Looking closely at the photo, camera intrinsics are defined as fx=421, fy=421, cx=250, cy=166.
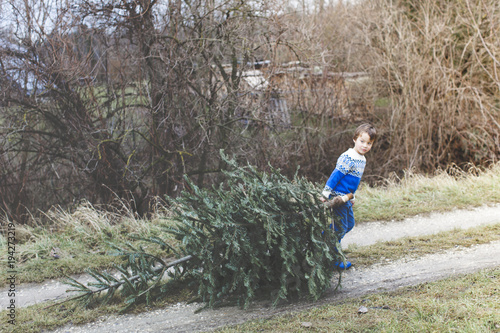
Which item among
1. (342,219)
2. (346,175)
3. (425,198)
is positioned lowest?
(425,198)

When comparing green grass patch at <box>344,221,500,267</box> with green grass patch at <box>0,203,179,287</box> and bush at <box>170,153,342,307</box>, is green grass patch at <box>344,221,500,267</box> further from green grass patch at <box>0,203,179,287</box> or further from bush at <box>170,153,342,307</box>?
green grass patch at <box>0,203,179,287</box>

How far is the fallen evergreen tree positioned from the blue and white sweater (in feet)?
0.85

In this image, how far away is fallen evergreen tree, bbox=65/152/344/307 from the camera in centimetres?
411

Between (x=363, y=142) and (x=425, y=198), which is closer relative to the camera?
(x=363, y=142)

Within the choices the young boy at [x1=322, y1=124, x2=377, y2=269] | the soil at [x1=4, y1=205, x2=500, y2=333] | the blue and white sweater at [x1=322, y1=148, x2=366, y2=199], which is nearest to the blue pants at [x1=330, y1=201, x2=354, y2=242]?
the young boy at [x1=322, y1=124, x2=377, y2=269]

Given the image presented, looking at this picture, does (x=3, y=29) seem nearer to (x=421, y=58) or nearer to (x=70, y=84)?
(x=70, y=84)

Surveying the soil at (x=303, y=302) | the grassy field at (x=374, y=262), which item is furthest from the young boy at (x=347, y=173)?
the grassy field at (x=374, y=262)

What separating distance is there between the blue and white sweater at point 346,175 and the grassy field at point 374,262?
112 centimetres

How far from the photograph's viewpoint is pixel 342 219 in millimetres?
4680

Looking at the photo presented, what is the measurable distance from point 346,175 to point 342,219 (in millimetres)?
520

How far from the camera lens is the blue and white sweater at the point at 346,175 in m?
4.46

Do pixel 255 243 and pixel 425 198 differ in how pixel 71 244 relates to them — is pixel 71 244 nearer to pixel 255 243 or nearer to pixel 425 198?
pixel 255 243

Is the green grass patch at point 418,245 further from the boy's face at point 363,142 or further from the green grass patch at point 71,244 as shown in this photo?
the green grass patch at point 71,244

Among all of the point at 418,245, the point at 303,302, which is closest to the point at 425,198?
the point at 418,245
